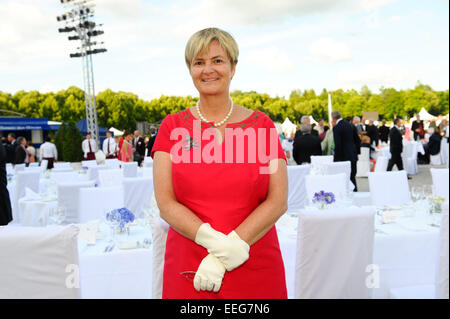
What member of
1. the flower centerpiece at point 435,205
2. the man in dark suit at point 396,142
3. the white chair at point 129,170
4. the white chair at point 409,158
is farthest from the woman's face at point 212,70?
the white chair at point 409,158

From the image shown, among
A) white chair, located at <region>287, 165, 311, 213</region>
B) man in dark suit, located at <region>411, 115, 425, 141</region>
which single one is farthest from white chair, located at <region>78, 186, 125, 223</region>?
man in dark suit, located at <region>411, 115, 425, 141</region>

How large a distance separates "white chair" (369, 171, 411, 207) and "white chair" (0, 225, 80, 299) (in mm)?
4023

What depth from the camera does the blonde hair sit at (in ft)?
5.36

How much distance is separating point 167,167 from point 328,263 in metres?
1.53

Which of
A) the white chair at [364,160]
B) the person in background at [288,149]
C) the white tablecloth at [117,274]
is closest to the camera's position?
the white tablecloth at [117,274]

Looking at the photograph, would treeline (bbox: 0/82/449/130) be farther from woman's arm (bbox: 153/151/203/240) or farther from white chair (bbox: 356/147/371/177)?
woman's arm (bbox: 153/151/203/240)

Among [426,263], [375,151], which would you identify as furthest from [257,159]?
[375,151]

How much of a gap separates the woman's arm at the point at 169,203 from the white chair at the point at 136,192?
4132 mm

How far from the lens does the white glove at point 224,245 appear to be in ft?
5.05

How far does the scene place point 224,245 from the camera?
1.54 metres

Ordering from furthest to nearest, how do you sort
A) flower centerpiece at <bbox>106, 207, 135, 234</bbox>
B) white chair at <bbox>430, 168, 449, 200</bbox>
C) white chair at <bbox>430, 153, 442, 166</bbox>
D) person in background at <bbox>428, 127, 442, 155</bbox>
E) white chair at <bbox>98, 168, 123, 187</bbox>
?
white chair at <bbox>430, 153, 442, 166</bbox> < person in background at <bbox>428, 127, 442, 155</bbox> < white chair at <bbox>98, 168, 123, 187</bbox> < white chair at <bbox>430, 168, 449, 200</bbox> < flower centerpiece at <bbox>106, 207, 135, 234</bbox>

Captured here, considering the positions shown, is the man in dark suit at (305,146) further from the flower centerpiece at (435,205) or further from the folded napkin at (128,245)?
the folded napkin at (128,245)

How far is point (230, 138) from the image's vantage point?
168cm
